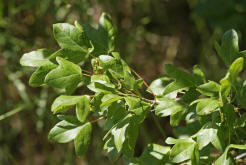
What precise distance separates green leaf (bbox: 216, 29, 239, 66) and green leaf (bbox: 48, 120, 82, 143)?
1.23 feet

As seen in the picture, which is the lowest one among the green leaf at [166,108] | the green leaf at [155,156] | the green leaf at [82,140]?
the green leaf at [155,156]

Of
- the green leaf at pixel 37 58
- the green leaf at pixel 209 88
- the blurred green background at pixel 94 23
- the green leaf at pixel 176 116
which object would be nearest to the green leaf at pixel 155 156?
the green leaf at pixel 176 116

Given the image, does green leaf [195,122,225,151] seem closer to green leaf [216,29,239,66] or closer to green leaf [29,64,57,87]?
green leaf [216,29,239,66]

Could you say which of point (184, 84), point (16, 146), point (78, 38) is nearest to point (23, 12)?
point (16, 146)

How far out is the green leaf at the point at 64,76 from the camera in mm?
775

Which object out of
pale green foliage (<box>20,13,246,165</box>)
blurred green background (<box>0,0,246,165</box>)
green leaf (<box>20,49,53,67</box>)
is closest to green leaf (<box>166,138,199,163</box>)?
pale green foliage (<box>20,13,246,165</box>)

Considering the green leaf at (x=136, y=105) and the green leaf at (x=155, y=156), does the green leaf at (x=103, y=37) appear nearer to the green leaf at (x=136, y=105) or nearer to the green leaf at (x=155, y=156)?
the green leaf at (x=136, y=105)

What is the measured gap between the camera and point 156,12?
230cm

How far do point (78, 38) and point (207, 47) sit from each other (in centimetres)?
148

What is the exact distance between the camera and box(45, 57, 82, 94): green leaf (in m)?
0.78

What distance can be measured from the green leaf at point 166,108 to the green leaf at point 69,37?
21cm

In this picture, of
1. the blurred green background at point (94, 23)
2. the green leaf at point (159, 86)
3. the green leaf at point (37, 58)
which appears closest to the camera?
the green leaf at point (37, 58)

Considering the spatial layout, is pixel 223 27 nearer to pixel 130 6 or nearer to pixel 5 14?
pixel 130 6

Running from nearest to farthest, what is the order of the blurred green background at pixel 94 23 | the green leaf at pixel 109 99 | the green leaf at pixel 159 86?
the green leaf at pixel 109 99 → the green leaf at pixel 159 86 → the blurred green background at pixel 94 23
